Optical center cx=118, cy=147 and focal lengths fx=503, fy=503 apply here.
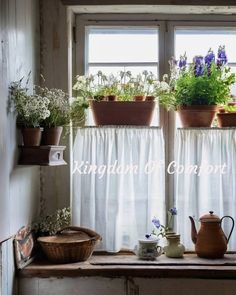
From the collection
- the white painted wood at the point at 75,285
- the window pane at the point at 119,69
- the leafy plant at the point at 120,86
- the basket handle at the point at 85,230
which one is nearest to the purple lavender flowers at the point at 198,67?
the leafy plant at the point at 120,86

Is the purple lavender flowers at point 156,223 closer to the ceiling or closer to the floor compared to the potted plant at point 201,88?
closer to the floor

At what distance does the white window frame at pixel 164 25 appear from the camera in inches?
115

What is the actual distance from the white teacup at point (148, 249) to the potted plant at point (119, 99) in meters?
0.64

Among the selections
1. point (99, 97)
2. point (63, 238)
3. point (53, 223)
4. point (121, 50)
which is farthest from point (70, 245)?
point (121, 50)

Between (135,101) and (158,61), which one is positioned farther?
(158,61)

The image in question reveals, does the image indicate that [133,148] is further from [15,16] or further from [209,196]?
[15,16]

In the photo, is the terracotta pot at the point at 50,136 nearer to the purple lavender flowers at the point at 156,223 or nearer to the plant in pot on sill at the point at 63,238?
the plant in pot on sill at the point at 63,238

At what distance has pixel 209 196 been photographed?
281cm

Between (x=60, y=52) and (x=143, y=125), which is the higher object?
(x=60, y=52)

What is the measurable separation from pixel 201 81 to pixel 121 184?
71 centimetres

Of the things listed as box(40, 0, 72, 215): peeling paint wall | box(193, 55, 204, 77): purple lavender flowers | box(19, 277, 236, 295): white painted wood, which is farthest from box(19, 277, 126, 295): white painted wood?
box(193, 55, 204, 77): purple lavender flowers

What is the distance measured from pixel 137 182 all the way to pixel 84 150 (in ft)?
1.14

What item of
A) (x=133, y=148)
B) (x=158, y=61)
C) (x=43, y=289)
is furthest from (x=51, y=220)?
(x=158, y=61)

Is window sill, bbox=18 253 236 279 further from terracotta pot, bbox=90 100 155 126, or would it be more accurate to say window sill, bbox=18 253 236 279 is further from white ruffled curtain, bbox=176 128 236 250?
terracotta pot, bbox=90 100 155 126
